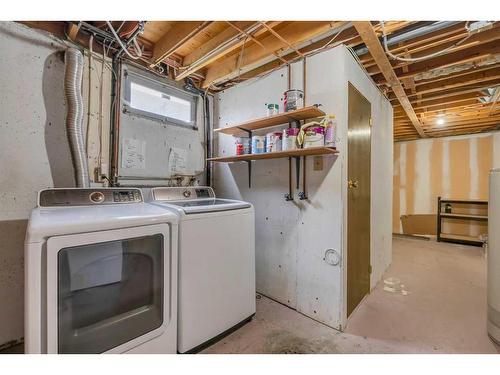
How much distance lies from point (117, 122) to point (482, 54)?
3.28m

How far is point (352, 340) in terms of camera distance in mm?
1702

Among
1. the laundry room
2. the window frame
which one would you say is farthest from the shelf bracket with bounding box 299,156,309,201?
the window frame

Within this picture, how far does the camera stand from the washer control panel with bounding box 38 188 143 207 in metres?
1.51

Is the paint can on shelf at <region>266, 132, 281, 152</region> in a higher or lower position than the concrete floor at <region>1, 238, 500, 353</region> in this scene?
higher

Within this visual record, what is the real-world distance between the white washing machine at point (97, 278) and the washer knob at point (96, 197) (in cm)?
3

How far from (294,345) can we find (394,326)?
0.90 m

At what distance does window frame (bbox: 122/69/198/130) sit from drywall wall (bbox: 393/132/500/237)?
5.02 meters

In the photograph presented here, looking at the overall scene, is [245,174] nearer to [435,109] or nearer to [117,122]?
[117,122]

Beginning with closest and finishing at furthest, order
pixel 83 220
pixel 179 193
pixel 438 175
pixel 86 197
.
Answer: pixel 83 220 < pixel 86 197 < pixel 179 193 < pixel 438 175

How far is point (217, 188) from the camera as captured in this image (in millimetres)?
2857

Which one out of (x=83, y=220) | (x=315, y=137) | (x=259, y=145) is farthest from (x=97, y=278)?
(x=315, y=137)

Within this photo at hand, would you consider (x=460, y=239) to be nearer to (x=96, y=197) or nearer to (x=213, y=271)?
(x=213, y=271)

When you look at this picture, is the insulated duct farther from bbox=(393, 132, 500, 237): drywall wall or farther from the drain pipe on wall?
bbox=(393, 132, 500, 237): drywall wall
